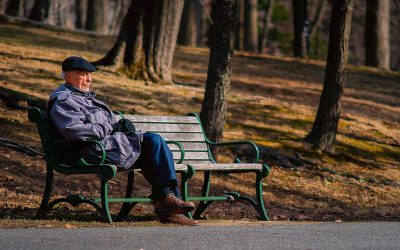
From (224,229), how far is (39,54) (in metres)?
12.0

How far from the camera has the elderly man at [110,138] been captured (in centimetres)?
927

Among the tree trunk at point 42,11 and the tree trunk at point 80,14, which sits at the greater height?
the tree trunk at point 42,11

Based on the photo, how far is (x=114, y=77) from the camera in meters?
18.7

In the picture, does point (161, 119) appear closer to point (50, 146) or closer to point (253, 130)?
point (50, 146)

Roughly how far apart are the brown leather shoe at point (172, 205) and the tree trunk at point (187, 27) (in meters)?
22.4

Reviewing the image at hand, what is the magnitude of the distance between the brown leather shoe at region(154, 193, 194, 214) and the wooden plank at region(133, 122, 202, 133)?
1535mm

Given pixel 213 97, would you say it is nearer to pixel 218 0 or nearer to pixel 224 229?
pixel 218 0

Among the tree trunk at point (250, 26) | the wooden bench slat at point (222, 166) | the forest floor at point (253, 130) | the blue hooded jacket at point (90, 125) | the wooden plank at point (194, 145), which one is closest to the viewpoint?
the blue hooded jacket at point (90, 125)

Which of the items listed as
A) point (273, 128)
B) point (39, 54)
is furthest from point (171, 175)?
Result: point (39, 54)

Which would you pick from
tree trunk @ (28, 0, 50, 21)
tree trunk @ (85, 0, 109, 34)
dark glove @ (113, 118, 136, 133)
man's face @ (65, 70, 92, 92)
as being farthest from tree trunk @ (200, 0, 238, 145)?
tree trunk @ (85, 0, 109, 34)

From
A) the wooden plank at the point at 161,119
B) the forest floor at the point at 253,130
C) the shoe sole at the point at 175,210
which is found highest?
the wooden plank at the point at 161,119

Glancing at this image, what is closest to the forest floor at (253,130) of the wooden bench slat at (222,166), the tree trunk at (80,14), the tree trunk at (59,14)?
the wooden bench slat at (222,166)

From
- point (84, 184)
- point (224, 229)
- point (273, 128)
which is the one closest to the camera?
point (224, 229)

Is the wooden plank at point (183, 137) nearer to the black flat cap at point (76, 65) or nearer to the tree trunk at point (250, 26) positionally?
the black flat cap at point (76, 65)
